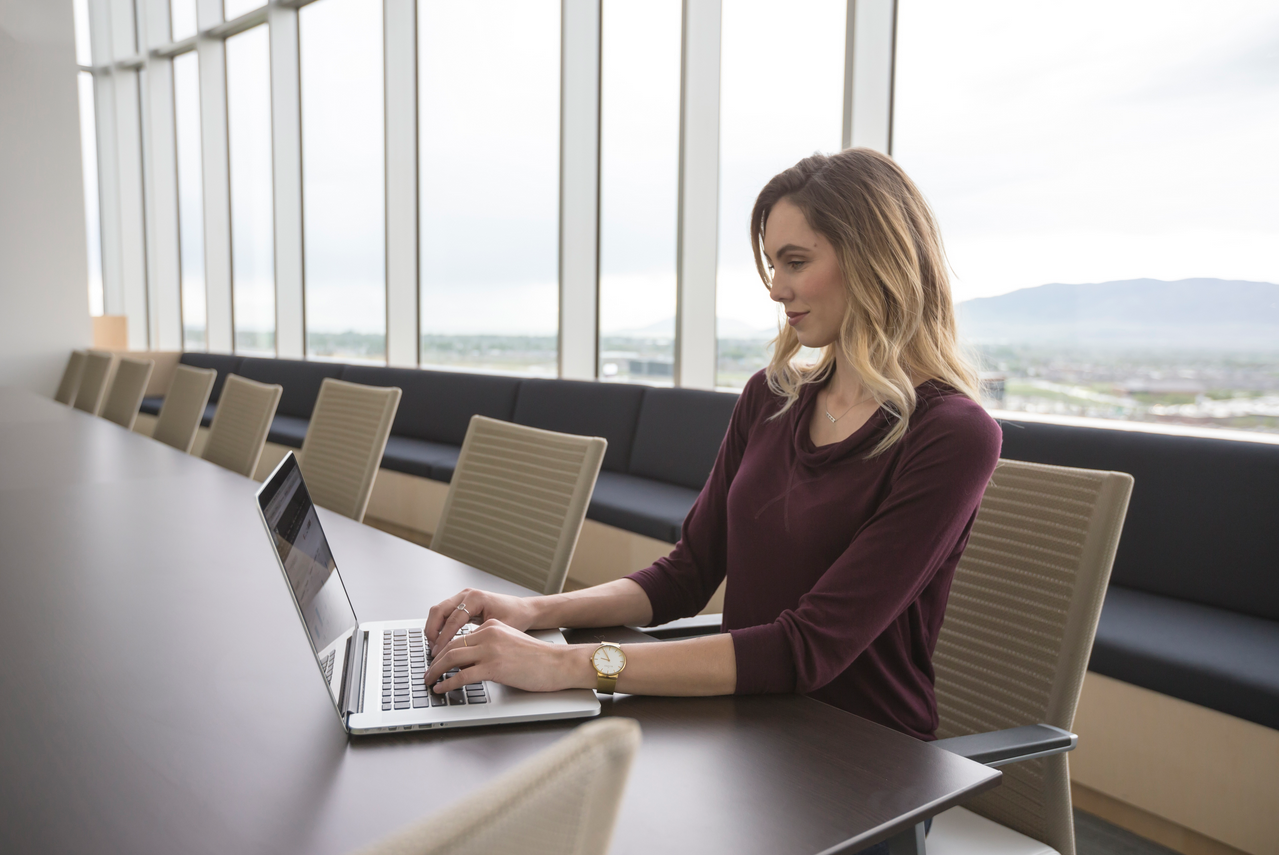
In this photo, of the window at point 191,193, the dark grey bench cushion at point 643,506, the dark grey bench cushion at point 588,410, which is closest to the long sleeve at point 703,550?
the dark grey bench cushion at point 643,506

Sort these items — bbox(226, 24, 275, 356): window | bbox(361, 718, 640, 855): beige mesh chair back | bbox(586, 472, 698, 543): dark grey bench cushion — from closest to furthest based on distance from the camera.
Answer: bbox(361, 718, 640, 855): beige mesh chair back < bbox(586, 472, 698, 543): dark grey bench cushion < bbox(226, 24, 275, 356): window

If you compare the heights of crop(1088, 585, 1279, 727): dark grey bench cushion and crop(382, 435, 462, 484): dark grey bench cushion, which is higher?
crop(382, 435, 462, 484): dark grey bench cushion

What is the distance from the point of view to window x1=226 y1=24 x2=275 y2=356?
7449mm

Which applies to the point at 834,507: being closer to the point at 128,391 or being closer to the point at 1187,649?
the point at 1187,649

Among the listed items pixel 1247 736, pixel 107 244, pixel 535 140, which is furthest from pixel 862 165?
pixel 107 244

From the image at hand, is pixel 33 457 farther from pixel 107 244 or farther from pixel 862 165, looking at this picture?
pixel 107 244

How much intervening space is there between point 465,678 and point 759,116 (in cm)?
371

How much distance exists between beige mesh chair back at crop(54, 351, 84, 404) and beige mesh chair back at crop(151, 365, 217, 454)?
10.1ft

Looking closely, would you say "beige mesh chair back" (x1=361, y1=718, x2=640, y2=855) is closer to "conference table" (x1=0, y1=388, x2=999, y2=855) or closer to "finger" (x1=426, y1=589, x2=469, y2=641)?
"conference table" (x1=0, y1=388, x2=999, y2=855)

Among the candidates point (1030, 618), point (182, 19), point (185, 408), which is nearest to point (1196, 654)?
point (1030, 618)

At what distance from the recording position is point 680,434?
3932 millimetres

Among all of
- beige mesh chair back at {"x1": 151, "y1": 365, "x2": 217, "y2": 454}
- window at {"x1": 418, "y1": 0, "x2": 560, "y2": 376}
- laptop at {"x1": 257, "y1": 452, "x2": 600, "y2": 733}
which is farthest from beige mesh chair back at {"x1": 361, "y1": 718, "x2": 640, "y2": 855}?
window at {"x1": 418, "y1": 0, "x2": 560, "y2": 376}

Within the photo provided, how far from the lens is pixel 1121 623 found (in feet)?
7.05

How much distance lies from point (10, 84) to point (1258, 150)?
883 cm
